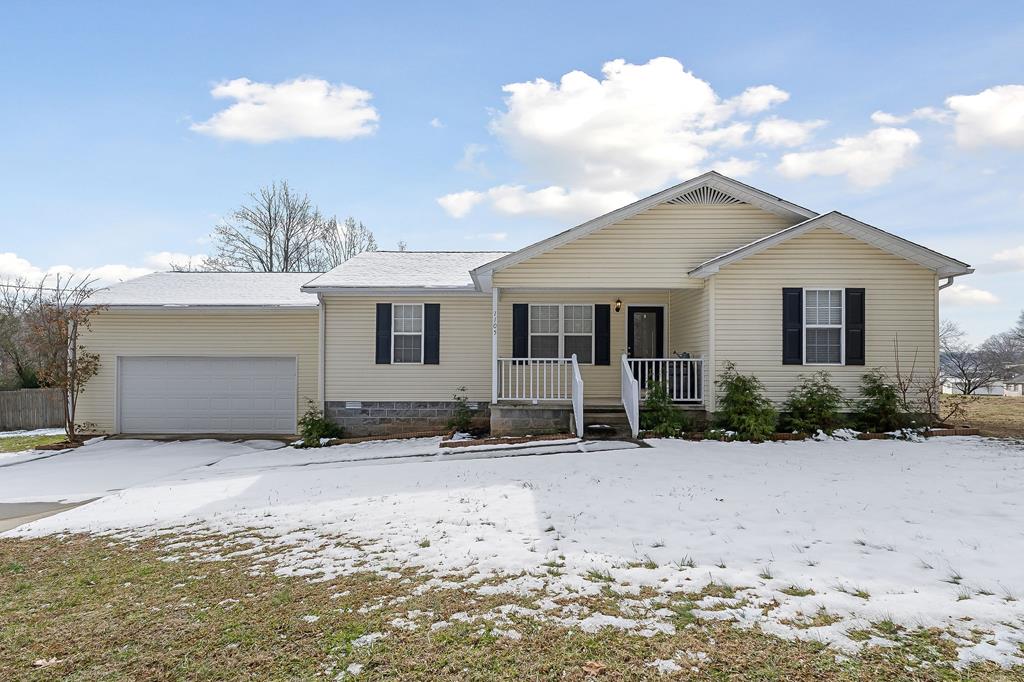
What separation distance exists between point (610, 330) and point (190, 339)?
10655 mm

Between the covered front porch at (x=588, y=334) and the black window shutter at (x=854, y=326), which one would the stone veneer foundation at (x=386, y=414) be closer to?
the covered front porch at (x=588, y=334)

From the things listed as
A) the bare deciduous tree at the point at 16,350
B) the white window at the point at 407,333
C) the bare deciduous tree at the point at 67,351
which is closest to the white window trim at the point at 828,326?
the white window at the point at 407,333

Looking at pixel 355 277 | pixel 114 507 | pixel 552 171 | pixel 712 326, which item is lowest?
pixel 114 507

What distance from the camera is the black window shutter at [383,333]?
44.2 feet

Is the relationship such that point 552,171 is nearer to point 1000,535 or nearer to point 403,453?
point 403,453

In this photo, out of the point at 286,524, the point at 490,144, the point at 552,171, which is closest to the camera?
the point at 286,524

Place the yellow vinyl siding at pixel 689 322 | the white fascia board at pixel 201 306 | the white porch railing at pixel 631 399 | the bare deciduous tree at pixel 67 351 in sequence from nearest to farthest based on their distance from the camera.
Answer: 1. the white porch railing at pixel 631 399
2. the yellow vinyl siding at pixel 689 322
3. the bare deciduous tree at pixel 67 351
4. the white fascia board at pixel 201 306

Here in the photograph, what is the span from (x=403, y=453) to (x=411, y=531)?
515 centimetres

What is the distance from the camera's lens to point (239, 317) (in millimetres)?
14242

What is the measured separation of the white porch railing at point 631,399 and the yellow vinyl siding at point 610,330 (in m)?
1.93

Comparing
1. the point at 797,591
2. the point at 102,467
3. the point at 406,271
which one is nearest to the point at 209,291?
the point at 406,271

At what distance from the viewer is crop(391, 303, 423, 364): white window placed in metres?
13.6

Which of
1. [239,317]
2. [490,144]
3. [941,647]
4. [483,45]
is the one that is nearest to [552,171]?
[490,144]

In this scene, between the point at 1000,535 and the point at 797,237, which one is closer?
the point at 1000,535
